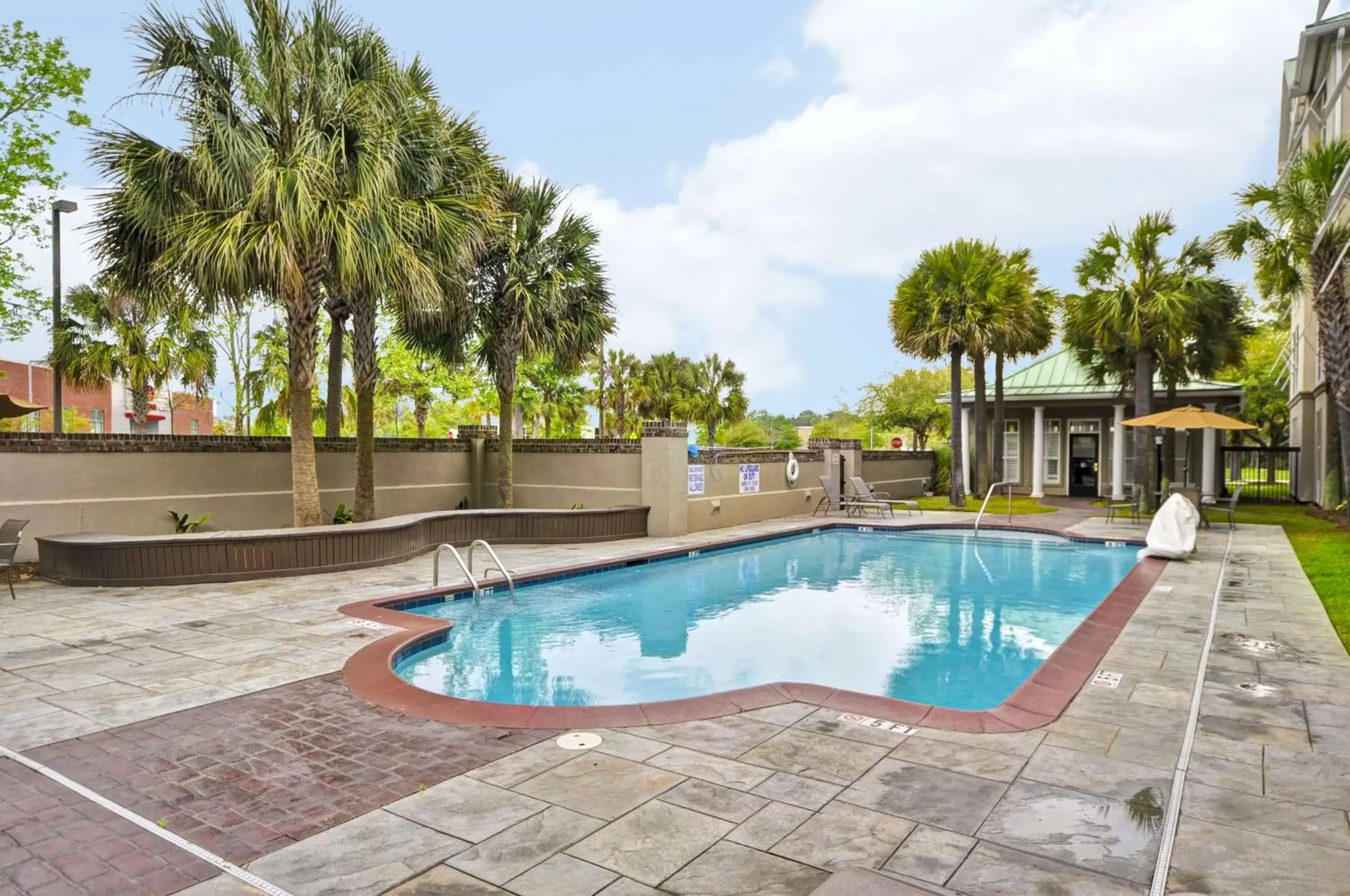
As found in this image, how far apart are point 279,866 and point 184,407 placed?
153ft

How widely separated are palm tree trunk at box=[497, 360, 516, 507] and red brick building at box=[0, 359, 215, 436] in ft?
63.9

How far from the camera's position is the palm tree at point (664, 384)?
36.0 metres

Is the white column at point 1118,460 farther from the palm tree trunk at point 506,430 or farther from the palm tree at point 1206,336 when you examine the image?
the palm tree trunk at point 506,430

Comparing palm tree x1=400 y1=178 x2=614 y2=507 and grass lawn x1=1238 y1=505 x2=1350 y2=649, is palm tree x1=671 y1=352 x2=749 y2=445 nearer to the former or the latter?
grass lawn x1=1238 y1=505 x2=1350 y2=649

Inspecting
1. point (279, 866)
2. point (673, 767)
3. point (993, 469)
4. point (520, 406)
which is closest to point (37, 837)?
point (279, 866)

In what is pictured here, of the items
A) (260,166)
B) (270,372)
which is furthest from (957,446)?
(270,372)

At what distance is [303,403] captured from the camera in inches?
412

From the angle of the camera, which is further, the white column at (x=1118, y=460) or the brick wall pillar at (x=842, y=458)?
the white column at (x=1118, y=460)

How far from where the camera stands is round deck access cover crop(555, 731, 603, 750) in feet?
13.4

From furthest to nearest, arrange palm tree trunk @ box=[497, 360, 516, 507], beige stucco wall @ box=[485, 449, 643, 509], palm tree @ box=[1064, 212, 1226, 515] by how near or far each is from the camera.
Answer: palm tree @ box=[1064, 212, 1226, 515]
beige stucco wall @ box=[485, 449, 643, 509]
palm tree trunk @ box=[497, 360, 516, 507]

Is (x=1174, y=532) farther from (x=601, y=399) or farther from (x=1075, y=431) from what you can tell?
(x=601, y=399)

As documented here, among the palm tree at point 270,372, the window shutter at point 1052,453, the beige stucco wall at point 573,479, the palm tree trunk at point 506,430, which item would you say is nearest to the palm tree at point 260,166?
the palm tree trunk at point 506,430

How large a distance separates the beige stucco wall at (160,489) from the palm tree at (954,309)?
12.6m

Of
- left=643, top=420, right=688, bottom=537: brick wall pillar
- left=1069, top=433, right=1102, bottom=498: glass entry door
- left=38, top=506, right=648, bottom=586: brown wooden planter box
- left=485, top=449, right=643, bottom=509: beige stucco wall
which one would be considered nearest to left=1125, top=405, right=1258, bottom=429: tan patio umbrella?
left=1069, top=433, right=1102, bottom=498: glass entry door
